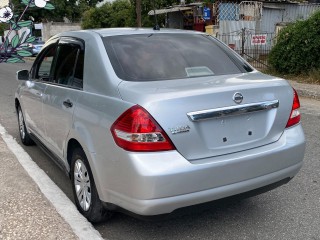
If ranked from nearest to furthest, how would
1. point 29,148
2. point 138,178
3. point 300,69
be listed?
point 138,178
point 29,148
point 300,69

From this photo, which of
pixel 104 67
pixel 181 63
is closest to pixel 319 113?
pixel 181 63

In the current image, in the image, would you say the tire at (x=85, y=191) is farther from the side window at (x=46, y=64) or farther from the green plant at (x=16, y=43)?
the green plant at (x=16, y=43)

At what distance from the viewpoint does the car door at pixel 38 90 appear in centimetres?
469

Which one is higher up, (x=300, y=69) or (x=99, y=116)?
(x=99, y=116)

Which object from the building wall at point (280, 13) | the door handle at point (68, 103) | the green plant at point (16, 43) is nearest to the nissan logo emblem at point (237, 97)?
the door handle at point (68, 103)

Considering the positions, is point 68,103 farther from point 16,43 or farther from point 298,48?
point 298,48

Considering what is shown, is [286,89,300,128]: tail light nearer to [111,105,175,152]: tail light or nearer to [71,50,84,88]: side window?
[111,105,175,152]: tail light

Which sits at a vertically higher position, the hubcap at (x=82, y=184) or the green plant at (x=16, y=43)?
the green plant at (x=16, y=43)

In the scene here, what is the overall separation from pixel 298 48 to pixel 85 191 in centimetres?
1034

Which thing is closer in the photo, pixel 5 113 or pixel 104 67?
pixel 104 67

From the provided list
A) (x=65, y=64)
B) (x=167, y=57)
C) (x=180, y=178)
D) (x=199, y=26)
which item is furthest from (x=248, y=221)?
(x=199, y=26)

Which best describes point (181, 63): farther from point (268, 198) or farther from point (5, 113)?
point (5, 113)

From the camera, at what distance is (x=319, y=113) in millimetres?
8320

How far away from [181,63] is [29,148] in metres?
3.26
